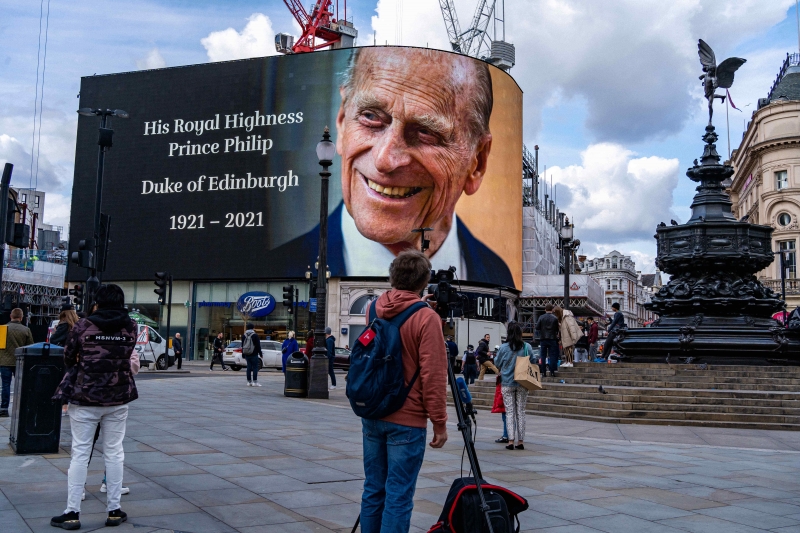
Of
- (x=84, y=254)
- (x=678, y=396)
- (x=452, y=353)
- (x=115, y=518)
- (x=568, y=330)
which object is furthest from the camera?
(x=568, y=330)

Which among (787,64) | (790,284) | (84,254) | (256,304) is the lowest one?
(84,254)

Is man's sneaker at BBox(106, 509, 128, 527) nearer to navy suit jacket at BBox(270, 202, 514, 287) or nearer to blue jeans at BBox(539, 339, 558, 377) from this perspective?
blue jeans at BBox(539, 339, 558, 377)

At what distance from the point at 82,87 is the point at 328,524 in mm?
57112

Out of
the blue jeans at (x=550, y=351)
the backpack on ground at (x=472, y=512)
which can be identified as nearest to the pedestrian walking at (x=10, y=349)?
the backpack on ground at (x=472, y=512)

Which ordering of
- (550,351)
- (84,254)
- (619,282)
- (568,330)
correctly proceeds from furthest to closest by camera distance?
(619,282)
(568,330)
(550,351)
(84,254)

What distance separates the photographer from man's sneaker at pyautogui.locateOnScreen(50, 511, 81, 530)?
5.20 metres

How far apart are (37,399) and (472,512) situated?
19.0 feet

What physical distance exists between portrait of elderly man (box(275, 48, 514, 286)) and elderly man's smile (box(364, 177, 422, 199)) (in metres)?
0.06

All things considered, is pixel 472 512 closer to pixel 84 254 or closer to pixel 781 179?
pixel 84 254

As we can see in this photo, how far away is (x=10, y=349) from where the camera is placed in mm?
11742

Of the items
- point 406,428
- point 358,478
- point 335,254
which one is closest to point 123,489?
point 358,478

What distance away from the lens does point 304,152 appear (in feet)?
160

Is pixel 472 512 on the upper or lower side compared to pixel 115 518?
upper

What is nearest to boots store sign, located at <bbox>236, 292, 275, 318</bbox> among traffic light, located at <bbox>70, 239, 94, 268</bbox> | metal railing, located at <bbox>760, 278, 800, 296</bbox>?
metal railing, located at <bbox>760, 278, 800, 296</bbox>
